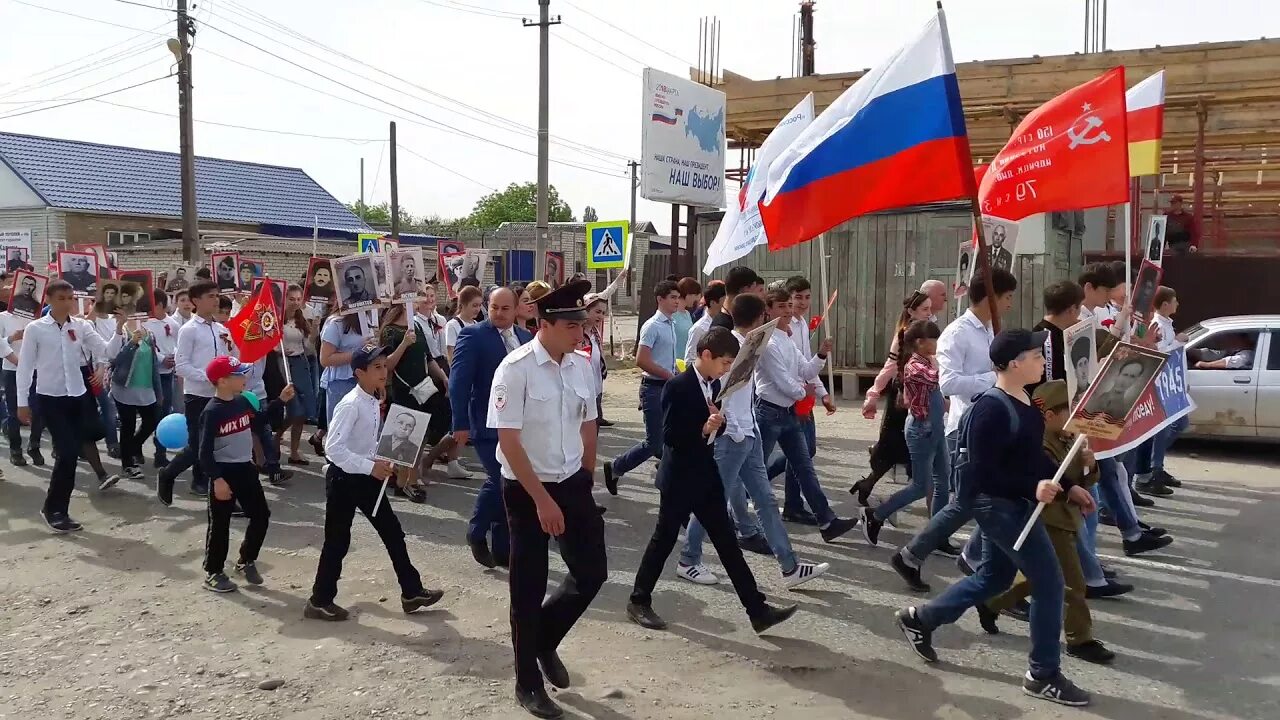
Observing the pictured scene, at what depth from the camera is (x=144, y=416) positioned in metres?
9.73

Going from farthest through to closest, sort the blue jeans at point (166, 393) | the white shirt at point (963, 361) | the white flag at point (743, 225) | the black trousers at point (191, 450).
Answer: the blue jeans at point (166, 393) → the black trousers at point (191, 450) → the white flag at point (743, 225) → the white shirt at point (963, 361)

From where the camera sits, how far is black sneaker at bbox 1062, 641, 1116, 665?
4.98m

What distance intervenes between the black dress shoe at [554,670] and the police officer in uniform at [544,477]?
0.08ft

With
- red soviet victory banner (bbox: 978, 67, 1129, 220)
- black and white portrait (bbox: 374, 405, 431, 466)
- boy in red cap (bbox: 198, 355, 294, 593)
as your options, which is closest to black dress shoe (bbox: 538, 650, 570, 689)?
black and white portrait (bbox: 374, 405, 431, 466)

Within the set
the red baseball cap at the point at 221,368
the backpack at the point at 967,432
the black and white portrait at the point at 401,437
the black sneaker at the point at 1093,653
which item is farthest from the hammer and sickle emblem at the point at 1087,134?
the red baseball cap at the point at 221,368

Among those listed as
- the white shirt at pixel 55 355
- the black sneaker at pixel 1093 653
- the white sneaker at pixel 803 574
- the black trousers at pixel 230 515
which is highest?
the white shirt at pixel 55 355

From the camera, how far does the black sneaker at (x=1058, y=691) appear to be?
14.6 feet

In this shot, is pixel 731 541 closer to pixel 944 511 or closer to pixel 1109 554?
pixel 944 511

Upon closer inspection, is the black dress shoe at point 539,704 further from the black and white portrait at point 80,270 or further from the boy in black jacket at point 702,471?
the black and white portrait at point 80,270

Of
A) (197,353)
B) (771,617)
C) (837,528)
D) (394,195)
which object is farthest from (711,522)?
(394,195)

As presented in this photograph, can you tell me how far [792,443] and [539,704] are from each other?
319 cm

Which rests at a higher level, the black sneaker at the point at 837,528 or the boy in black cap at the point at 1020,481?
the boy in black cap at the point at 1020,481

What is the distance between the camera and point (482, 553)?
255 inches

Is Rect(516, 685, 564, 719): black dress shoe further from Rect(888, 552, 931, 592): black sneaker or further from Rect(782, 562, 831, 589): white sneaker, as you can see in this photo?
Rect(888, 552, 931, 592): black sneaker
